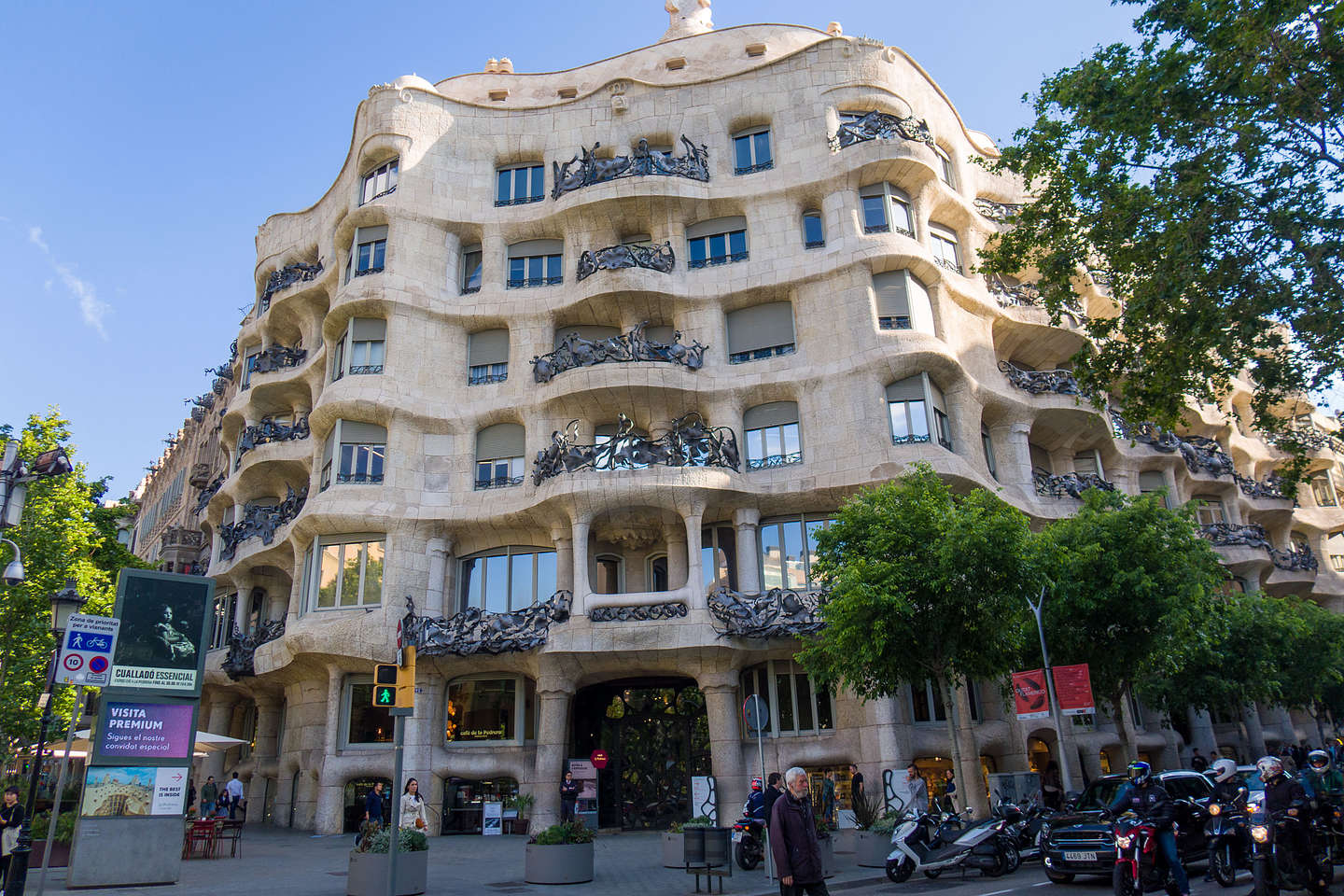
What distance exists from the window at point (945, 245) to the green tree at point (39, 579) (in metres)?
29.9

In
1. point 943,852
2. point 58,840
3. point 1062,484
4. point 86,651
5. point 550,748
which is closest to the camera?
point 86,651

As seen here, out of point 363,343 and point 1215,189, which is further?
point 363,343

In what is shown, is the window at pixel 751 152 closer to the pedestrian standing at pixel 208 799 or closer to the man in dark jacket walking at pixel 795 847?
the man in dark jacket walking at pixel 795 847

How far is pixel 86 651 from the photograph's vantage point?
40.9ft

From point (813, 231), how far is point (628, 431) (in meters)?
8.81

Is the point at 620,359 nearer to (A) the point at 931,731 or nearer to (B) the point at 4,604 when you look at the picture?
(A) the point at 931,731

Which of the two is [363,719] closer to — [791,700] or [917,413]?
[791,700]

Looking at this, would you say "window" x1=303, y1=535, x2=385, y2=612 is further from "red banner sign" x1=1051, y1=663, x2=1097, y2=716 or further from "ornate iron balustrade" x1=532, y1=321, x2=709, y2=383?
"red banner sign" x1=1051, y1=663, x2=1097, y2=716

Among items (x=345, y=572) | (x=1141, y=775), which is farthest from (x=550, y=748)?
(x=1141, y=775)

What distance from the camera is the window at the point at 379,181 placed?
31.3 m

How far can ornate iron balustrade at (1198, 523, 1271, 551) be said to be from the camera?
36.0 m

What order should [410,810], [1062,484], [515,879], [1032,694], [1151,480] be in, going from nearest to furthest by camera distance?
[515,879] < [410,810] < [1032,694] < [1062,484] < [1151,480]

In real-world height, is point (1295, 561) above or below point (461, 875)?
above

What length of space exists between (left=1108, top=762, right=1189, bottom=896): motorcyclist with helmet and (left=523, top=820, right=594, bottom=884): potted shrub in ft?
26.3
